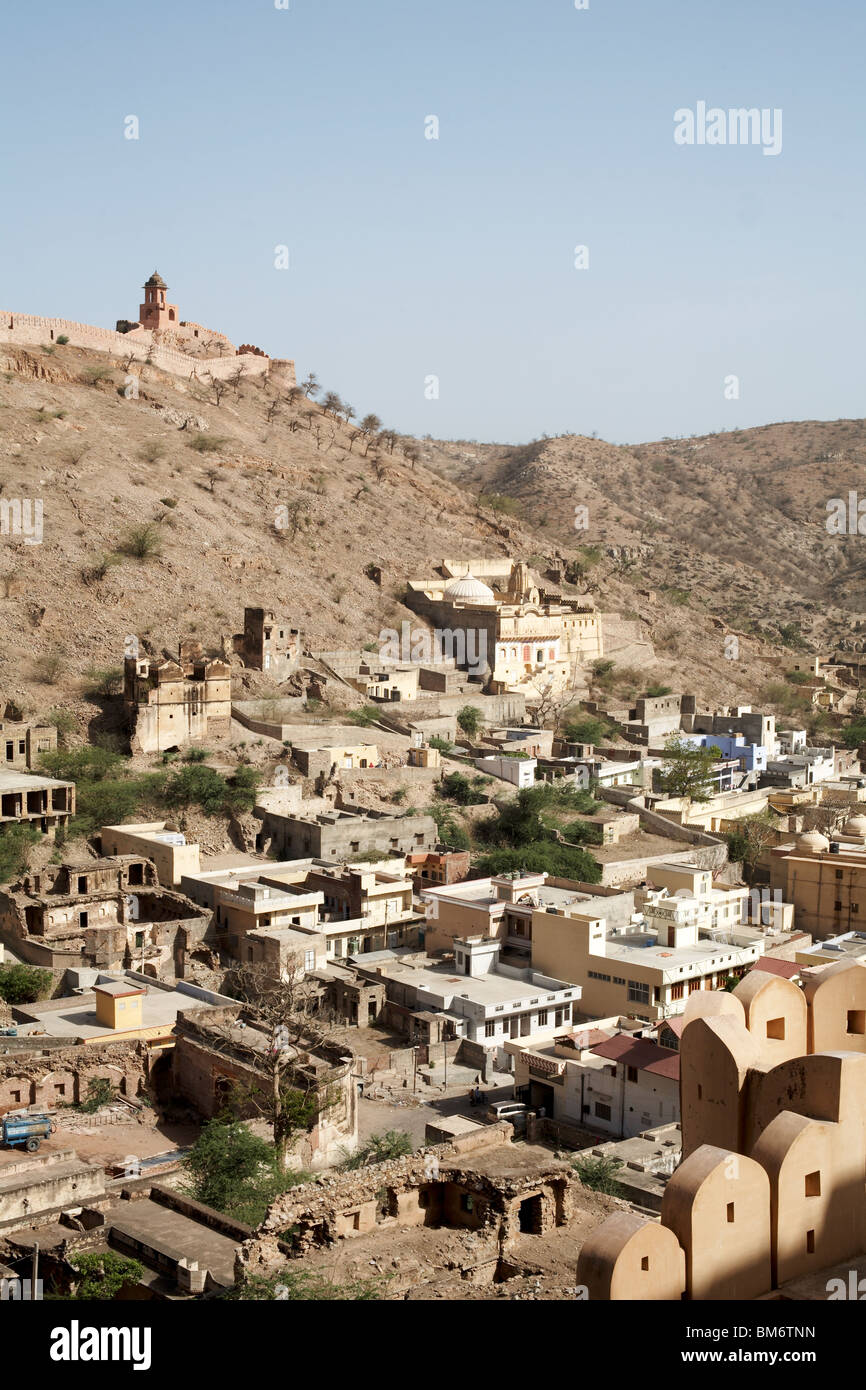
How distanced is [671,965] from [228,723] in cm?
Result: 1448

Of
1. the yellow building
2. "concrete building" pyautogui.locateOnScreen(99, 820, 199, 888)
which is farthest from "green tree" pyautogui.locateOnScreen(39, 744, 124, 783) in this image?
the yellow building

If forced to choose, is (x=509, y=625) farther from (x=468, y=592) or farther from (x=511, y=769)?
(x=511, y=769)

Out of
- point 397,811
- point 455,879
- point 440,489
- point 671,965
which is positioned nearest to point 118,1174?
point 671,965

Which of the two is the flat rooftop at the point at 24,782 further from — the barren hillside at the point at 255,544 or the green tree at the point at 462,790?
the green tree at the point at 462,790

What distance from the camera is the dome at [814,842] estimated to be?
34125 millimetres

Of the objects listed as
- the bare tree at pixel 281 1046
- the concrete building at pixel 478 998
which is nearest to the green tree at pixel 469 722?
the concrete building at pixel 478 998

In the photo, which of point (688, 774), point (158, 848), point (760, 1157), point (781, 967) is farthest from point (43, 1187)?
point (688, 774)

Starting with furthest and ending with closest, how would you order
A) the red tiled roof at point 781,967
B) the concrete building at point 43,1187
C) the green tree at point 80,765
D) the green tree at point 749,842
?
1. the green tree at point 749,842
2. the green tree at point 80,765
3. the red tiled roof at point 781,967
4. the concrete building at point 43,1187

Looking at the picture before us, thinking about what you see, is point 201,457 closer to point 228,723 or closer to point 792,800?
point 228,723

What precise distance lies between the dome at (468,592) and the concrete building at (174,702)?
46.5 feet

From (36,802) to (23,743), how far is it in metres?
2.81

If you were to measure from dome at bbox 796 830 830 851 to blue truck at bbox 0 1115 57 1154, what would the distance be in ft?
63.9

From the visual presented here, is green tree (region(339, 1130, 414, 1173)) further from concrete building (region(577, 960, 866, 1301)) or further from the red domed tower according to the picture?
the red domed tower

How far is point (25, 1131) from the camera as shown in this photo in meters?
19.6
